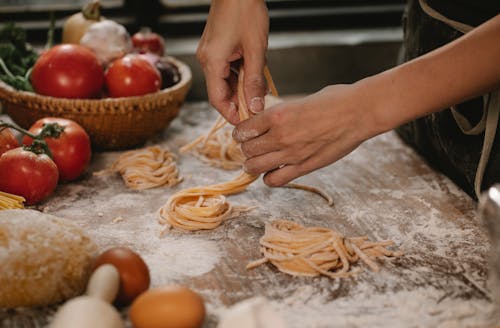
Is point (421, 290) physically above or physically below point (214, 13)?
below

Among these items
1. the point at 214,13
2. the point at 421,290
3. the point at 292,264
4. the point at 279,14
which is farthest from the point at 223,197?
the point at 279,14

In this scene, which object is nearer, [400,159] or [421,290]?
[421,290]

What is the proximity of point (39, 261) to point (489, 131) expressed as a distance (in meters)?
1.27

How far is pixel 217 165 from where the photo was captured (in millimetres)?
2314

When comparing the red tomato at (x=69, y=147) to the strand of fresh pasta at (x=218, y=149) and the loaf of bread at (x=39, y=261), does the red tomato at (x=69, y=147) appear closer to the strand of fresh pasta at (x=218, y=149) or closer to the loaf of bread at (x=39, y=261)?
the strand of fresh pasta at (x=218, y=149)

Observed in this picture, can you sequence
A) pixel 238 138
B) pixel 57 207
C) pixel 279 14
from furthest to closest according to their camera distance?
pixel 279 14 → pixel 57 207 → pixel 238 138

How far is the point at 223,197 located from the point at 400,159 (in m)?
0.78

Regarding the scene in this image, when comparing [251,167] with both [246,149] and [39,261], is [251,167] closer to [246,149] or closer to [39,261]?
[246,149]

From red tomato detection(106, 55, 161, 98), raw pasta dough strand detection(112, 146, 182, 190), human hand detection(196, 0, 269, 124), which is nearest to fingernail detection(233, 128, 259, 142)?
human hand detection(196, 0, 269, 124)

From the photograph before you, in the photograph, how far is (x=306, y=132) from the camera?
166 cm

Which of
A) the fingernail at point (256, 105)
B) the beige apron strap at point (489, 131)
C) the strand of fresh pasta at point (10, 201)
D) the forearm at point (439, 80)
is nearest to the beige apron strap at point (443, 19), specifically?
the beige apron strap at point (489, 131)

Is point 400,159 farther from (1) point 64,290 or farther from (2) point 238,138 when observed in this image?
(1) point 64,290

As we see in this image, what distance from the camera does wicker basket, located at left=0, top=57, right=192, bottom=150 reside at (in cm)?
224

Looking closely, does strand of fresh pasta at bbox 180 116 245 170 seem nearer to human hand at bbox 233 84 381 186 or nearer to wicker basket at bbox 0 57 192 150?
wicker basket at bbox 0 57 192 150
